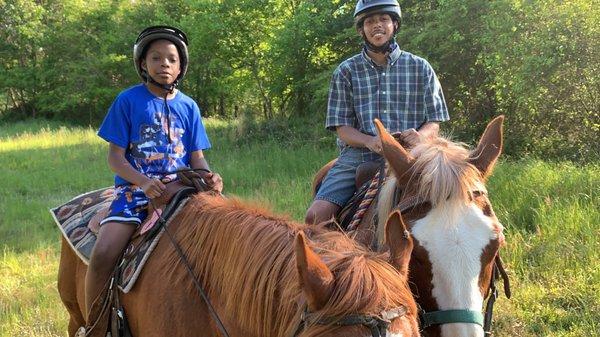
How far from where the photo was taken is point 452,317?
2023 millimetres

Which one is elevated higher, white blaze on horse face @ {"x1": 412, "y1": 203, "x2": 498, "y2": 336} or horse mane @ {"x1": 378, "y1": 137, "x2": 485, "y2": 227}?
horse mane @ {"x1": 378, "y1": 137, "x2": 485, "y2": 227}

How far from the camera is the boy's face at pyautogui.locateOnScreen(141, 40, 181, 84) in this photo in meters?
3.12

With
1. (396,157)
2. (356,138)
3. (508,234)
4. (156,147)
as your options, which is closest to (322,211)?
(356,138)

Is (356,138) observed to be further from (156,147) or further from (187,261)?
(187,261)

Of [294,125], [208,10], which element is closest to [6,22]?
[208,10]

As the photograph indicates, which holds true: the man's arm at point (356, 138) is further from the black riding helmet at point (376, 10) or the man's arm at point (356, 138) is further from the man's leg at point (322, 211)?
the black riding helmet at point (376, 10)

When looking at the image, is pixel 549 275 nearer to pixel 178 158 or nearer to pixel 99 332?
pixel 178 158

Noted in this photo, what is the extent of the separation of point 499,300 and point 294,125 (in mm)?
10816

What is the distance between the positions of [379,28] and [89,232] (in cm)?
237

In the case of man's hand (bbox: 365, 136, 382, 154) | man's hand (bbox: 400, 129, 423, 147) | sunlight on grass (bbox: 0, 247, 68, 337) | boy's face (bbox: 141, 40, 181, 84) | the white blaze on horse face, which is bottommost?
sunlight on grass (bbox: 0, 247, 68, 337)

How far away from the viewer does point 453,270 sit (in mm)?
2072

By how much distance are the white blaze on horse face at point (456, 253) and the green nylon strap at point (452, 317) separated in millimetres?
17

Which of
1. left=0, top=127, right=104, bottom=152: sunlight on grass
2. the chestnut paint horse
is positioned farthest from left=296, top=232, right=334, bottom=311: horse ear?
left=0, top=127, right=104, bottom=152: sunlight on grass

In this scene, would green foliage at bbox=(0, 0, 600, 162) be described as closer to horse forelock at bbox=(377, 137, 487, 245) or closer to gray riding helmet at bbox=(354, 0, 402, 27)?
gray riding helmet at bbox=(354, 0, 402, 27)
